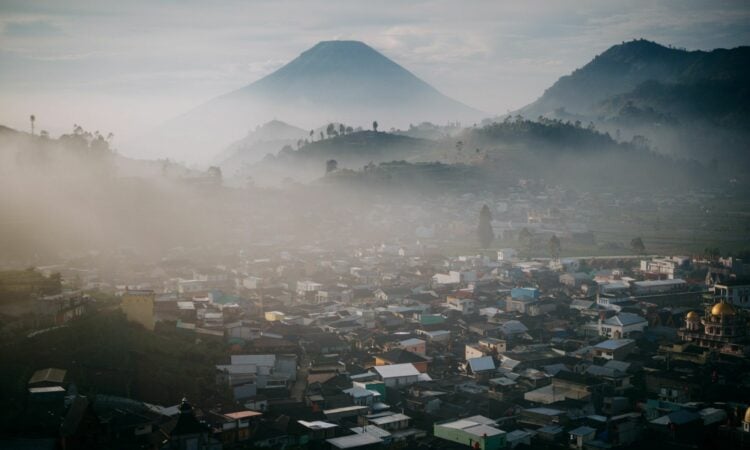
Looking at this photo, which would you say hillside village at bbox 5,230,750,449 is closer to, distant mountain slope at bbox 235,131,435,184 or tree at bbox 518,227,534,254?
tree at bbox 518,227,534,254

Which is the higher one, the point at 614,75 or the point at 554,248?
the point at 614,75

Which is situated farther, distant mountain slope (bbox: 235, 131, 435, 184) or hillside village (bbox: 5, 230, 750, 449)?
distant mountain slope (bbox: 235, 131, 435, 184)

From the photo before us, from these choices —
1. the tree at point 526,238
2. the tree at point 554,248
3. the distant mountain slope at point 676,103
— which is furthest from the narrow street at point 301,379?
the distant mountain slope at point 676,103

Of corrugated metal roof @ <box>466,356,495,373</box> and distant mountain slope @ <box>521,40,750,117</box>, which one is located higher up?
distant mountain slope @ <box>521,40,750,117</box>

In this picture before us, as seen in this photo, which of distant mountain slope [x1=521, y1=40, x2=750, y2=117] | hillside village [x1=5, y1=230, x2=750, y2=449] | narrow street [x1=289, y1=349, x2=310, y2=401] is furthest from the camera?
distant mountain slope [x1=521, y1=40, x2=750, y2=117]

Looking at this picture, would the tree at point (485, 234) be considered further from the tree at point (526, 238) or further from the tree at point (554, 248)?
the tree at point (554, 248)

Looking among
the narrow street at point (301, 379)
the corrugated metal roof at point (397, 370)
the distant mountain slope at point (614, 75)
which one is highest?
the distant mountain slope at point (614, 75)

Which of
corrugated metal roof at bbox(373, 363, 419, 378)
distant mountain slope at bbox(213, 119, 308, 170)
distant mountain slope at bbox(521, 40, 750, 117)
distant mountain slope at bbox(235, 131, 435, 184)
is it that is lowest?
corrugated metal roof at bbox(373, 363, 419, 378)

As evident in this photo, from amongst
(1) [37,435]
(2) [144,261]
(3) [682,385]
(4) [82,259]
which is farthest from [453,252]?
(1) [37,435]

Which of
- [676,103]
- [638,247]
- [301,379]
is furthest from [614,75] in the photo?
[301,379]

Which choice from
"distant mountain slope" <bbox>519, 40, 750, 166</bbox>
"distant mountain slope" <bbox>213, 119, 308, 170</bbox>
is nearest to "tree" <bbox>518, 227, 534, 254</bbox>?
"distant mountain slope" <bbox>519, 40, 750, 166</bbox>

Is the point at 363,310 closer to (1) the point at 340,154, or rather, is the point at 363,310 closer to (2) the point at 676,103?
(1) the point at 340,154

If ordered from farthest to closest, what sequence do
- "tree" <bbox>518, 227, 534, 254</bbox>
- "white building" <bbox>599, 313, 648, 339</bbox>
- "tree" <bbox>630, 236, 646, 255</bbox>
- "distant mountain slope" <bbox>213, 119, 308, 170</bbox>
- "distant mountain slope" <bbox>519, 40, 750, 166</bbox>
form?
"distant mountain slope" <bbox>213, 119, 308, 170</bbox>, "distant mountain slope" <bbox>519, 40, 750, 166</bbox>, "tree" <bbox>518, 227, 534, 254</bbox>, "tree" <bbox>630, 236, 646, 255</bbox>, "white building" <bbox>599, 313, 648, 339</bbox>

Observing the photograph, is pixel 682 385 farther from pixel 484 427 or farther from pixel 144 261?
pixel 144 261
